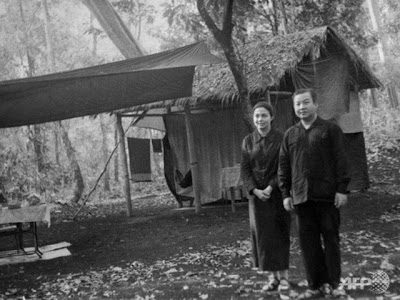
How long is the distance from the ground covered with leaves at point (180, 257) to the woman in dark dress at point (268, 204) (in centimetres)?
21

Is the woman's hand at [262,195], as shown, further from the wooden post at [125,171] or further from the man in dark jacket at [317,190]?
the wooden post at [125,171]

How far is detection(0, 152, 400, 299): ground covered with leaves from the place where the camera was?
409cm

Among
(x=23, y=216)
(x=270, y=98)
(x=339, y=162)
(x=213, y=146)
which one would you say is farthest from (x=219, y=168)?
(x=339, y=162)

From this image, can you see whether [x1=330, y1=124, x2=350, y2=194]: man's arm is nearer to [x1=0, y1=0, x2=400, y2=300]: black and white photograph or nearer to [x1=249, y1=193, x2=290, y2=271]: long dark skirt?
[x1=0, y1=0, x2=400, y2=300]: black and white photograph

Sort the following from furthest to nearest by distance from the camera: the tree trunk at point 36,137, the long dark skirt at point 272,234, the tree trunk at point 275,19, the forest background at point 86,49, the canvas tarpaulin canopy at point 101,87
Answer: the tree trunk at point 36,137, the forest background at point 86,49, the tree trunk at point 275,19, the canvas tarpaulin canopy at point 101,87, the long dark skirt at point 272,234

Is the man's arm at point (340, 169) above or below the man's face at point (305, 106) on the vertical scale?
below

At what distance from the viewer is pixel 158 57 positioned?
6.35 meters

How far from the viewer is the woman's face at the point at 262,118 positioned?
370 centimetres

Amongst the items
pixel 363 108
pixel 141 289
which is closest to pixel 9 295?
pixel 141 289

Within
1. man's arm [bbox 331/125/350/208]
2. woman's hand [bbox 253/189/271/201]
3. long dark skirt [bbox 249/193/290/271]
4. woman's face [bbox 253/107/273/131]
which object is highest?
woman's face [bbox 253/107/273/131]

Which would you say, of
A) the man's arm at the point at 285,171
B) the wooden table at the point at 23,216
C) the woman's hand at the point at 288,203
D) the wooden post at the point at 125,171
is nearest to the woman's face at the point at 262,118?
the man's arm at the point at 285,171

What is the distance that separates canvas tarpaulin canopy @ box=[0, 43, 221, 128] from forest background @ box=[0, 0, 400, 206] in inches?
53.9

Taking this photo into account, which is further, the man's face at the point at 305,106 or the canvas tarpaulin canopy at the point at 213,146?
the canvas tarpaulin canopy at the point at 213,146

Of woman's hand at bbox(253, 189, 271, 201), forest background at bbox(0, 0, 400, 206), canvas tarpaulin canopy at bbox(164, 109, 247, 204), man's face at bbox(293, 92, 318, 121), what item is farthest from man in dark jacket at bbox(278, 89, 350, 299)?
canvas tarpaulin canopy at bbox(164, 109, 247, 204)
